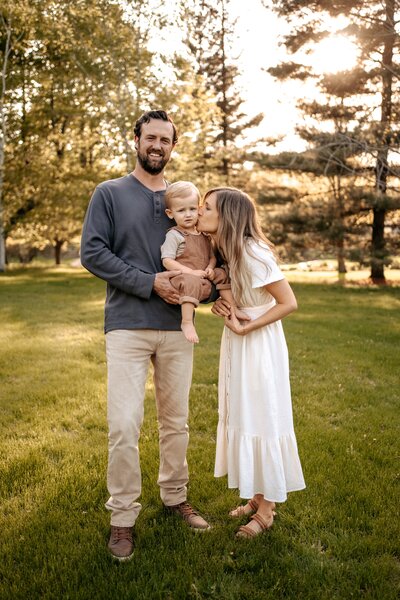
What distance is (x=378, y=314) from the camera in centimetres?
1205

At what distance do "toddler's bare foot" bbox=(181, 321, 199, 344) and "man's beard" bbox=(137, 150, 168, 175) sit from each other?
3.14ft

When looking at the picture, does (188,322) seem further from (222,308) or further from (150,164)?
(150,164)

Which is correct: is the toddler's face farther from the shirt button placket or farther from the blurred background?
the blurred background

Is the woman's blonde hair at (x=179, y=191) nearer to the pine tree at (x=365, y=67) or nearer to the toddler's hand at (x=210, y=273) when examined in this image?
the toddler's hand at (x=210, y=273)

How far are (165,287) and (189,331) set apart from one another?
0.99 ft

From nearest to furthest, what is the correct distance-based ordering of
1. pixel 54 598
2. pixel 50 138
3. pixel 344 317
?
pixel 54 598 < pixel 344 317 < pixel 50 138

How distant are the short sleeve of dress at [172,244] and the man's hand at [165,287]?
120mm

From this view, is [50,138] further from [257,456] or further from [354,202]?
[257,456]

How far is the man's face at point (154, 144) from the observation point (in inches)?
124

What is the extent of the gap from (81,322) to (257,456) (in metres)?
7.97

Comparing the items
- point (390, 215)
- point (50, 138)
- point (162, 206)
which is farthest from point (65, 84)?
point (162, 206)

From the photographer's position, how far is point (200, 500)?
3693 mm

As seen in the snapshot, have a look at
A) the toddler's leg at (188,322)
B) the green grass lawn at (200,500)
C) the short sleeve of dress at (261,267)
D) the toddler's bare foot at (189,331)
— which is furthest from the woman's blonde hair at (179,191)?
the green grass lawn at (200,500)

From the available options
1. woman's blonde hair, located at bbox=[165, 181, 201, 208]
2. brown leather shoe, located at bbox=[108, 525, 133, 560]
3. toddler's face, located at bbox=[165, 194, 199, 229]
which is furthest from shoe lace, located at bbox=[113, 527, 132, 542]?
woman's blonde hair, located at bbox=[165, 181, 201, 208]
